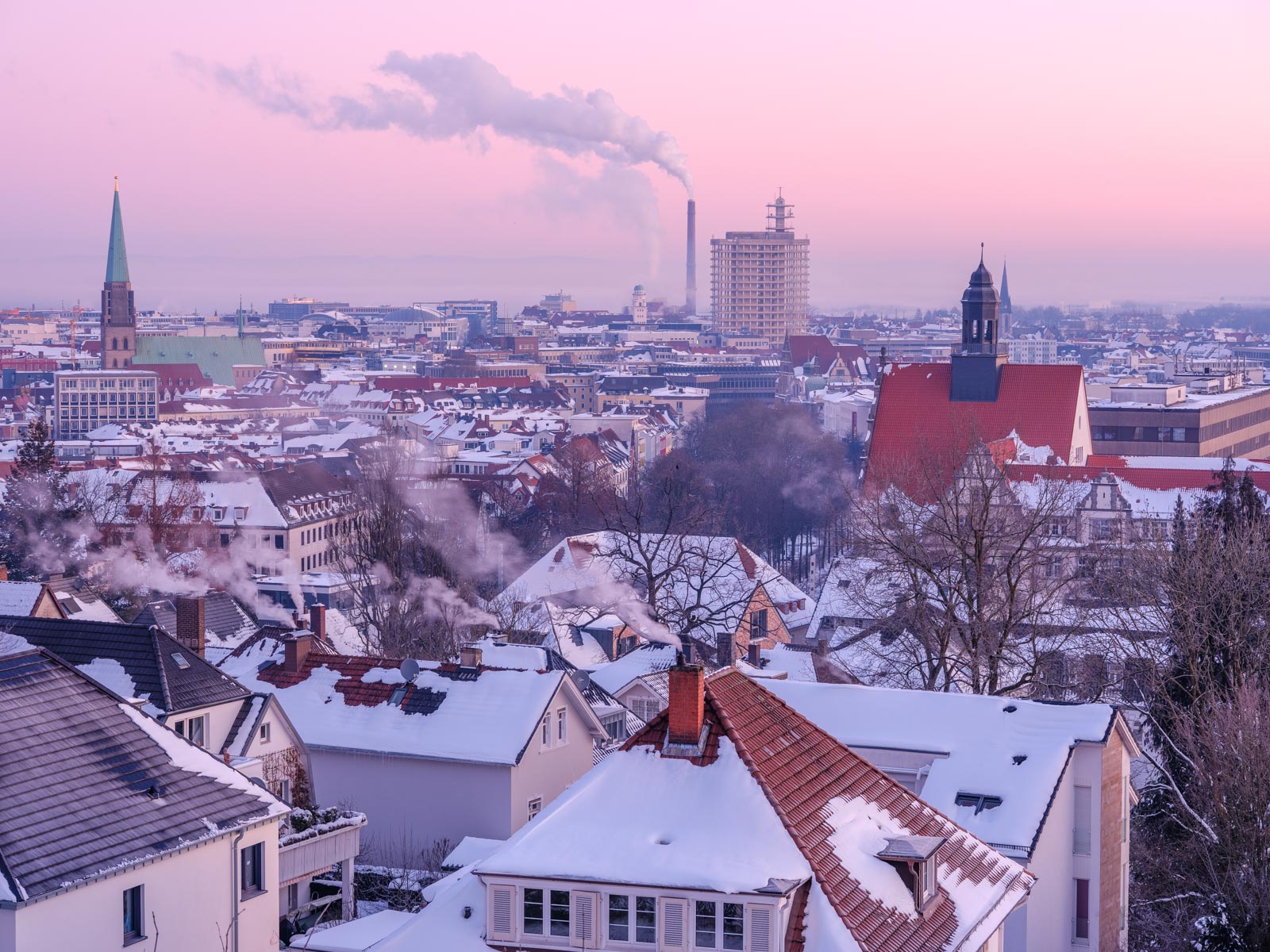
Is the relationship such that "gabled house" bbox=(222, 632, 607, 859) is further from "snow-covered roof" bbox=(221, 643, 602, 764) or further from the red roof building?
the red roof building

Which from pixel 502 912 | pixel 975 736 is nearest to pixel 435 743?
pixel 975 736

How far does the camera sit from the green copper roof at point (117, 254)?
595ft

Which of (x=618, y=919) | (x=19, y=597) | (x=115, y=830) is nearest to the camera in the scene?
(x=618, y=919)

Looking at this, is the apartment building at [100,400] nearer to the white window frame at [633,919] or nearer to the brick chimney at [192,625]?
the brick chimney at [192,625]

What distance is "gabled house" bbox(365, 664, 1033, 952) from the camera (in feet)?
48.9

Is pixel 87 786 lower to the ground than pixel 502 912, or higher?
higher

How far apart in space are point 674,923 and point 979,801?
24.8 ft

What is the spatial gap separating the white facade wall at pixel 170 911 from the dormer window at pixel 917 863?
7.60m

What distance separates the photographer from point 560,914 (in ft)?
50.5

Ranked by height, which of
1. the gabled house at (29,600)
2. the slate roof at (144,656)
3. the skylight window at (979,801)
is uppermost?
the slate roof at (144,656)

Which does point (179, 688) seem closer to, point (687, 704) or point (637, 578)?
point (687, 704)

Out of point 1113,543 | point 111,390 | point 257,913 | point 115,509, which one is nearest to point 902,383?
point 1113,543

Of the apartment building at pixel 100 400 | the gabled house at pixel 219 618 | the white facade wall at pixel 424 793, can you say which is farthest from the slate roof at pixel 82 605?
the apartment building at pixel 100 400

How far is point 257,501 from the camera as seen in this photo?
7656 centimetres
